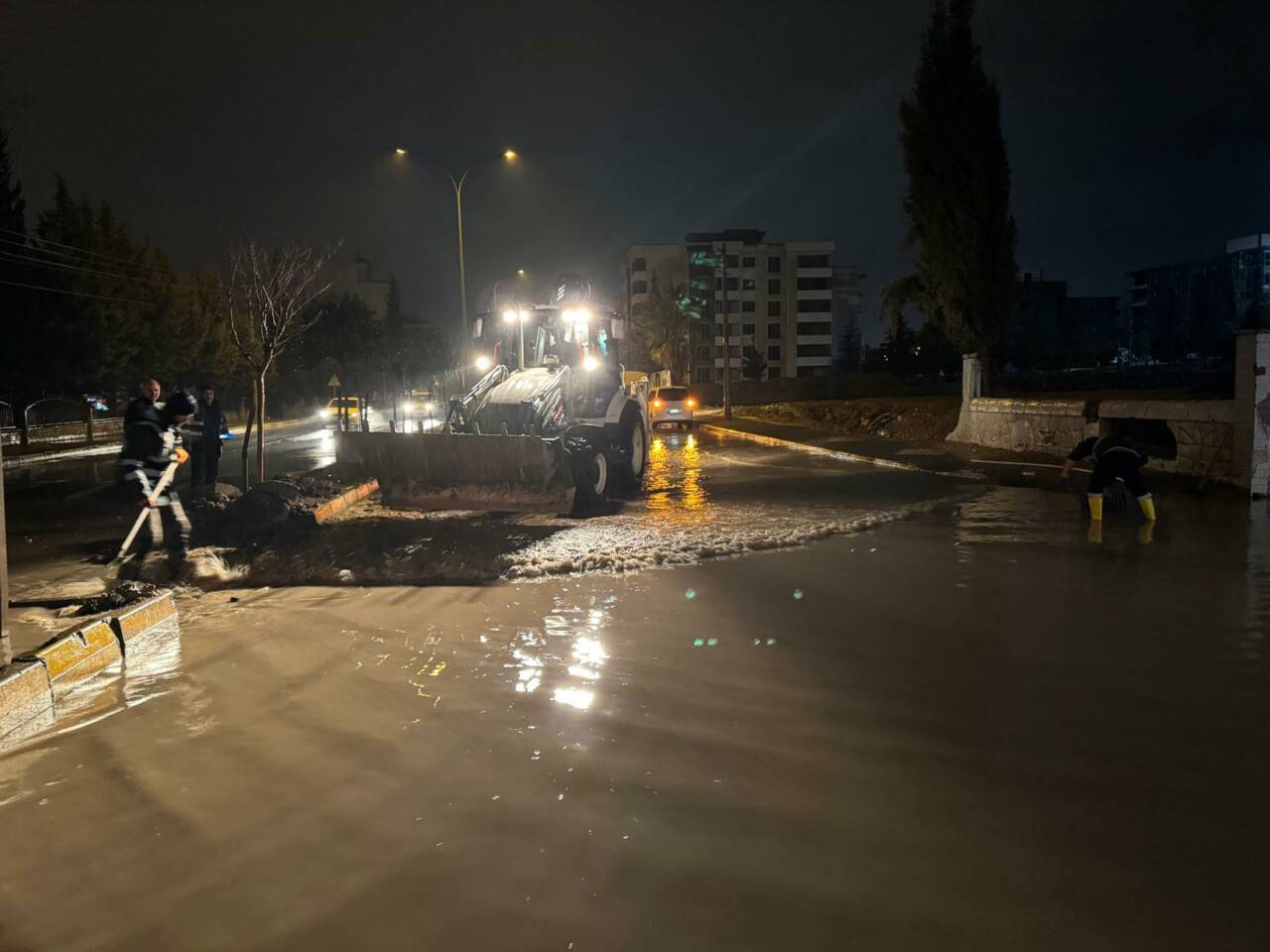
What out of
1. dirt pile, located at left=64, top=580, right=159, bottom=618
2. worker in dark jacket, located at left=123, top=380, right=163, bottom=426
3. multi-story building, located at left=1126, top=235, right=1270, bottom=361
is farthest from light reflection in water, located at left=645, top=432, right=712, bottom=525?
multi-story building, located at left=1126, top=235, right=1270, bottom=361

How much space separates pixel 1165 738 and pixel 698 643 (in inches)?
117

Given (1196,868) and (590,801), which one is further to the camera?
(590,801)

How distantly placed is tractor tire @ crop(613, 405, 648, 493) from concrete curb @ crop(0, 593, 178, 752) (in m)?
9.80

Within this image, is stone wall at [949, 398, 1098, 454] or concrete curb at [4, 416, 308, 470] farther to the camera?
concrete curb at [4, 416, 308, 470]

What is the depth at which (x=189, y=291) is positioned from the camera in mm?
44219

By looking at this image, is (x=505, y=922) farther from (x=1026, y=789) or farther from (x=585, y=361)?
(x=585, y=361)

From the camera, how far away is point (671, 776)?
14.8 feet

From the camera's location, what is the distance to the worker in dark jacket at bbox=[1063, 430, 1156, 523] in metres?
11.3

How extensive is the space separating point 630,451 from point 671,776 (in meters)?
12.7

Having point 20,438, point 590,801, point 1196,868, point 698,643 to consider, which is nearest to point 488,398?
point 698,643

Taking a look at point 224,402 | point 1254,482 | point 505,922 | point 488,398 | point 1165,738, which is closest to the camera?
point 505,922

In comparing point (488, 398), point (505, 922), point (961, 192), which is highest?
point (961, 192)

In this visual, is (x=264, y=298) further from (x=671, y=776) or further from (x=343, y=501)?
(x=671, y=776)

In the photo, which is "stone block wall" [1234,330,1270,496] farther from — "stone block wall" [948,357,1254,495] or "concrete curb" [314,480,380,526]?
"concrete curb" [314,480,380,526]
